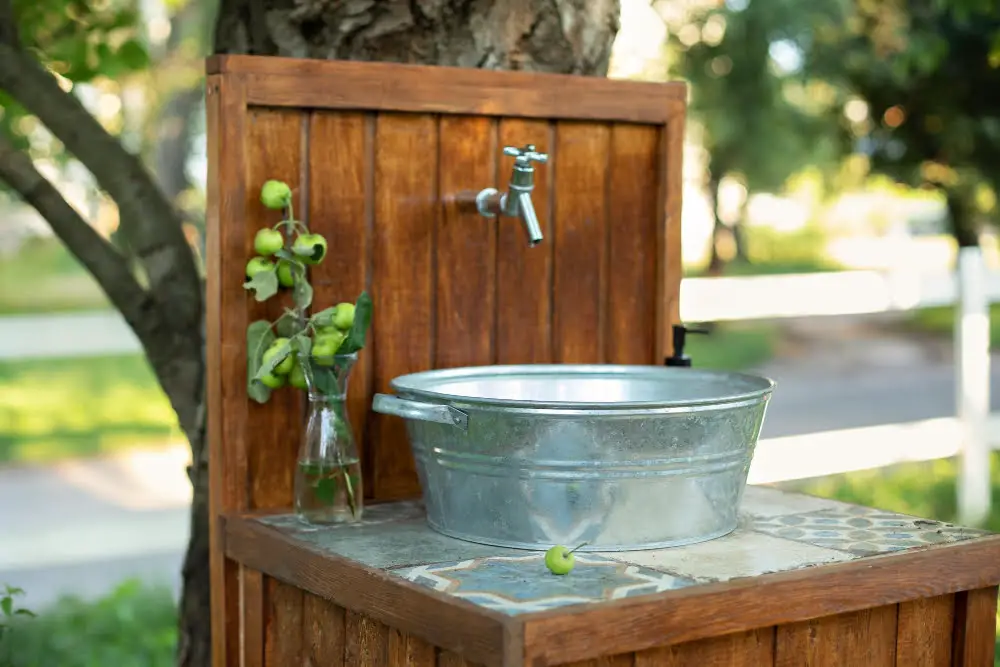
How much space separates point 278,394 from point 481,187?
483mm

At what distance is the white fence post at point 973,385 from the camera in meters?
5.07

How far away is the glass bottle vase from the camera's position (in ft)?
6.50

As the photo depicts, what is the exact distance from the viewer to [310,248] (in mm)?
1999

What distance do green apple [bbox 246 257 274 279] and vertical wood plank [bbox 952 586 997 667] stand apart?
1093mm

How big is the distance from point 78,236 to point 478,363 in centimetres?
80

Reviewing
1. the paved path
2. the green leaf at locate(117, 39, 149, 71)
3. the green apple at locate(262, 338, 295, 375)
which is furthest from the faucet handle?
the paved path

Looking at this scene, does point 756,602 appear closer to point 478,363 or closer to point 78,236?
point 478,363

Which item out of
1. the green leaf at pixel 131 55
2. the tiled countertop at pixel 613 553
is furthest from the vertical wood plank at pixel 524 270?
the green leaf at pixel 131 55

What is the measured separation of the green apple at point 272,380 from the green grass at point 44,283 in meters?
11.4

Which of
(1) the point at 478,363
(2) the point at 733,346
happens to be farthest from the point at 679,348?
(2) the point at 733,346

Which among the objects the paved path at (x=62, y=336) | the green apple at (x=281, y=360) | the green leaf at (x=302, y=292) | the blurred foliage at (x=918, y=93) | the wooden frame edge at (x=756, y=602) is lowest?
the wooden frame edge at (x=756, y=602)

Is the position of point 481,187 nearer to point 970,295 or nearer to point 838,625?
point 838,625

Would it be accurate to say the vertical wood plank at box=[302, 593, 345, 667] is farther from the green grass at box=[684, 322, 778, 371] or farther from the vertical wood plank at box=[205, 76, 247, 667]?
the green grass at box=[684, 322, 778, 371]

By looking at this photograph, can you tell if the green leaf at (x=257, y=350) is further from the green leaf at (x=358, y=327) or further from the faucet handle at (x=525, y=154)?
the faucet handle at (x=525, y=154)
